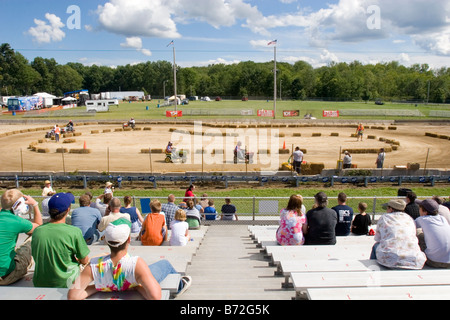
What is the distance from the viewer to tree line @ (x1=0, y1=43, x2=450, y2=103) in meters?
115

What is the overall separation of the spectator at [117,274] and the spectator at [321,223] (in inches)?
129

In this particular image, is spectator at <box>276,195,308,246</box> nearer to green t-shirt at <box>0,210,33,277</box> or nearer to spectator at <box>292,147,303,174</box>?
green t-shirt at <box>0,210,33,277</box>

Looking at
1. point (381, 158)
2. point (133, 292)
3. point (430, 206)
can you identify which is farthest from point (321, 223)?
point (381, 158)

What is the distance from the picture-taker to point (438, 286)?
3557 millimetres

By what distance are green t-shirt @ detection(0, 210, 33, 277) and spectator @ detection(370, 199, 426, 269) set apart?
4444 millimetres

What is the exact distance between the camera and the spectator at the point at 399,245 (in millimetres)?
4492

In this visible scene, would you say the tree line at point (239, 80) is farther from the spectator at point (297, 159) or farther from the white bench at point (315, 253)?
Answer: the white bench at point (315, 253)

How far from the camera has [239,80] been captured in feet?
466

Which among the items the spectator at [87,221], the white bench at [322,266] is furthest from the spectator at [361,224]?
the spectator at [87,221]

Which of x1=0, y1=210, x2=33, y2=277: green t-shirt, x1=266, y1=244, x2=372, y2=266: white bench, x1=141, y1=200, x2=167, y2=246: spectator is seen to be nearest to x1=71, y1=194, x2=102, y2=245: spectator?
x1=141, y1=200, x2=167, y2=246: spectator

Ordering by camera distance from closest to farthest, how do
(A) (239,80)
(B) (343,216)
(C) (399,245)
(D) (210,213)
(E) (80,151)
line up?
(C) (399,245) < (B) (343,216) < (D) (210,213) < (E) (80,151) < (A) (239,80)

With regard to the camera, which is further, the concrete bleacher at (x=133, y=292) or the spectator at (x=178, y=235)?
the spectator at (x=178, y=235)

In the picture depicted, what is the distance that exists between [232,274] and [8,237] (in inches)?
119

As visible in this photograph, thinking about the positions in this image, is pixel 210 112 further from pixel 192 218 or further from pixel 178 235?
pixel 178 235
